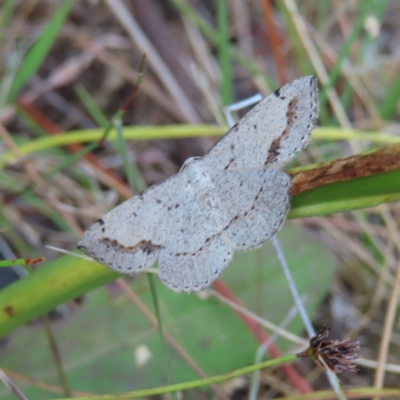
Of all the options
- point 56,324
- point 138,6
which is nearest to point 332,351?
point 56,324

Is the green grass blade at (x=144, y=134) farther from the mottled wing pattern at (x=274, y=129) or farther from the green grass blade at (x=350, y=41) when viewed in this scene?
the mottled wing pattern at (x=274, y=129)

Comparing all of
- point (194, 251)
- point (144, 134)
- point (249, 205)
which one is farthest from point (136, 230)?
point (144, 134)

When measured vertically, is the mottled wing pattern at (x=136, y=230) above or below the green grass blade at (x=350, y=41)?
below

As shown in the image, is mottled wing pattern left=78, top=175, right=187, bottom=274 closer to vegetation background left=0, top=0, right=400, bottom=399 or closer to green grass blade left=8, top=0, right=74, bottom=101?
vegetation background left=0, top=0, right=400, bottom=399

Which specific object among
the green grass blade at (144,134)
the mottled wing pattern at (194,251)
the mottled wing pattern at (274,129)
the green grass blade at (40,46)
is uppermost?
the green grass blade at (40,46)

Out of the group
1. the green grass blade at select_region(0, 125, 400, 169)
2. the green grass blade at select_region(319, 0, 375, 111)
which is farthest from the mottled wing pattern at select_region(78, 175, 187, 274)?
the green grass blade at select_region(319, 0, 375, 111)

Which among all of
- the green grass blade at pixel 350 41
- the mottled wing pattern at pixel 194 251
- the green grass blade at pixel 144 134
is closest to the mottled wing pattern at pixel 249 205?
the mottled wing pattern at pixel 194 251

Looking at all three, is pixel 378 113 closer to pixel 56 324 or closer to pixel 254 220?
pixel 254 220
